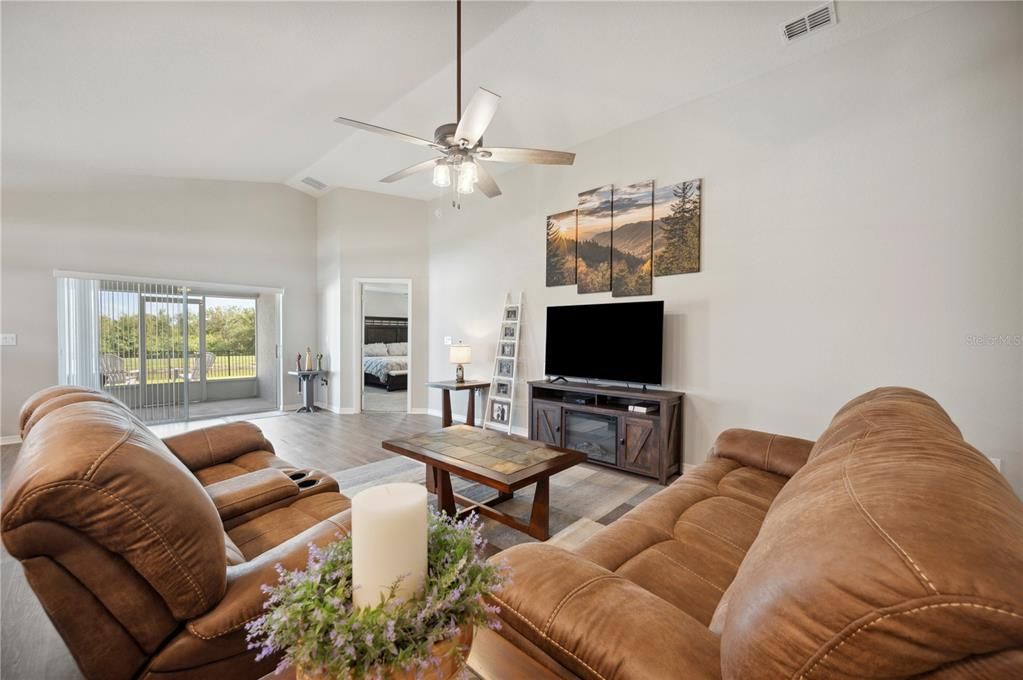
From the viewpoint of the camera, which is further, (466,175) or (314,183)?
(314,183)

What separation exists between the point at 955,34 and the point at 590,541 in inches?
144

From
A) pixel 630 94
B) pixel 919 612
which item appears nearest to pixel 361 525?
pixel 919 612

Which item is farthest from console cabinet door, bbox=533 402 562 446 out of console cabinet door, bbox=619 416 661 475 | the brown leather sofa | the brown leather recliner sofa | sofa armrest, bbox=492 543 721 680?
the brown leather recliner sofa

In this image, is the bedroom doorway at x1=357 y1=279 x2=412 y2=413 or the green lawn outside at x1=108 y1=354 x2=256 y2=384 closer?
the green lawn outside at x1=108 y1=354 x2=256 y2=384

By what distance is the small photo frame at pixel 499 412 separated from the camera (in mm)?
4994

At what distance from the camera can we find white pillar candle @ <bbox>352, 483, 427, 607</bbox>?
612 millimetres

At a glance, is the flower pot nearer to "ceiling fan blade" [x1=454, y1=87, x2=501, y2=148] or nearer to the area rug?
the area rug

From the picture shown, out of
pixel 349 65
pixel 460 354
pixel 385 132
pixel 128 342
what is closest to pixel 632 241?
pixel 460 354

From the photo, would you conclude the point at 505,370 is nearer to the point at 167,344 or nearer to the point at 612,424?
the point at 612,424

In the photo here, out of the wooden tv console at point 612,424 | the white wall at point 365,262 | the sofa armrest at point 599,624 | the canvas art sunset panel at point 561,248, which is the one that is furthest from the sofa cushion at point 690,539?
the white wall at point 365,262

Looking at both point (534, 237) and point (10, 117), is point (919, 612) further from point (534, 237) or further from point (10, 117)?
point (10, 117)

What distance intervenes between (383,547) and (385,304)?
9.90 metres

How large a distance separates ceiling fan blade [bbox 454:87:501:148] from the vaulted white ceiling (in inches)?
43.0

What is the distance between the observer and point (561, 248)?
14.8ft
